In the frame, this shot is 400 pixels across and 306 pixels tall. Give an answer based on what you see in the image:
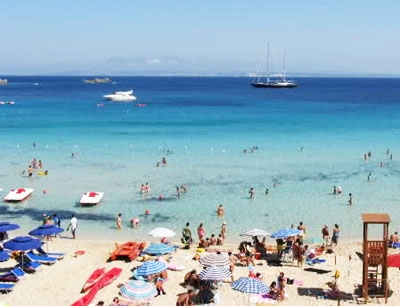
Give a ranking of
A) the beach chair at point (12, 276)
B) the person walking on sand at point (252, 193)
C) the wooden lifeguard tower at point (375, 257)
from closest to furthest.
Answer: the wooden lifeguard tower at point (375, 257)
the beach chair at point (12, 276)
the person walking on sand at point (252, 193)

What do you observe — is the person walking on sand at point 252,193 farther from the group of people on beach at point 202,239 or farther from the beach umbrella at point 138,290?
the beach umbrella at point 138,290

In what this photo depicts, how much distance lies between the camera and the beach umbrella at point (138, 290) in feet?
56.0

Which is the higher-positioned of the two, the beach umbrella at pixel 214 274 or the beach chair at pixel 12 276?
the beach umbrella at pixel 214 274

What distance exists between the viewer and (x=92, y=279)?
18688mm

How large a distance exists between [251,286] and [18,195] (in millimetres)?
19868

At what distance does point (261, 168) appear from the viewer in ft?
138

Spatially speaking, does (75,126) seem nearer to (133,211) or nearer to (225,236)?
(133,211)

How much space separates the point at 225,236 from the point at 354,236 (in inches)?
257

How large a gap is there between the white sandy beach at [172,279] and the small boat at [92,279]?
28 cm

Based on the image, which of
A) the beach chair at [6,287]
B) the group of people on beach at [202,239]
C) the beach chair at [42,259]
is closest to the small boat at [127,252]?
the beach chair at [42,259]

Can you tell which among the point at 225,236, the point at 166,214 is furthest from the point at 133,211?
the point at 225,236

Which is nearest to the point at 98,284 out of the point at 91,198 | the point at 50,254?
the point at 50,254

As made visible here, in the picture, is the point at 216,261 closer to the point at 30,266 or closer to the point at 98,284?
the point at 98,284

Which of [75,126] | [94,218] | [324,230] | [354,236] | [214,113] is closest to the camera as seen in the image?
[324,230]
